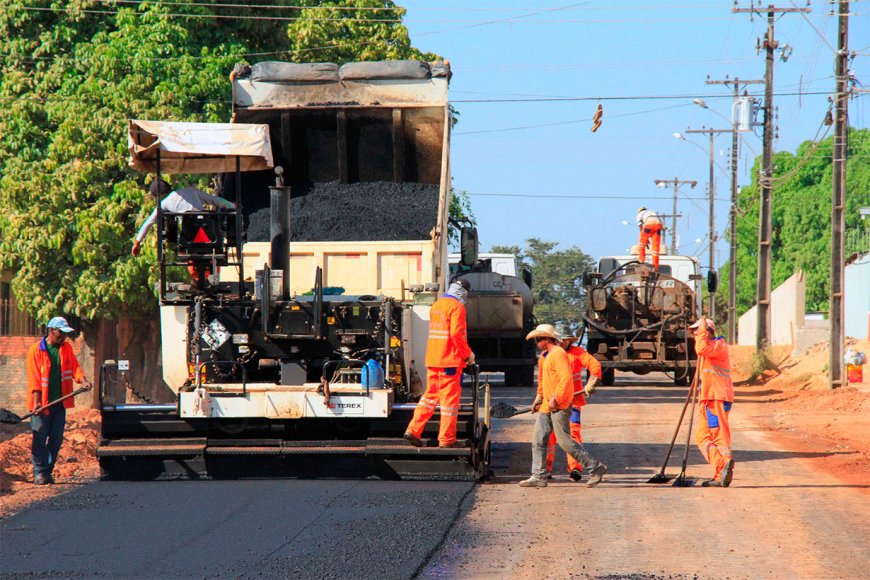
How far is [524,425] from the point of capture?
1806 centimetres

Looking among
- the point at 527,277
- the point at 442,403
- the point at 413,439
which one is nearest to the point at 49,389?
the point at 413,439

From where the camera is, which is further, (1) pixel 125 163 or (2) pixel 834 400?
(2) pixel 834 400

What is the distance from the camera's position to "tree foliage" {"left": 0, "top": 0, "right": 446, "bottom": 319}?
1955cm

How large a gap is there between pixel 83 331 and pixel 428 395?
12656mm

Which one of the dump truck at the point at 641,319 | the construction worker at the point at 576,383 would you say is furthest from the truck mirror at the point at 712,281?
the construction worker at the point at 576,383

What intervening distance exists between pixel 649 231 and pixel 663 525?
15.6 metres

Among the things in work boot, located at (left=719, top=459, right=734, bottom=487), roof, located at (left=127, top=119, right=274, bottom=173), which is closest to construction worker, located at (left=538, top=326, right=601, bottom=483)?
work boot, located at (left=719, top=459, right=734, bottom=487)

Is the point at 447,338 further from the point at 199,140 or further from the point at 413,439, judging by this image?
the point at 199,140

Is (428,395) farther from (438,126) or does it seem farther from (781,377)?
(781,377)

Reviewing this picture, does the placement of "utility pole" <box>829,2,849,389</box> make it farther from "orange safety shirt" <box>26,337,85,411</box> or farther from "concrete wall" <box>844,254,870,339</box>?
"concrete wall" <box>844,254,870,339</box>

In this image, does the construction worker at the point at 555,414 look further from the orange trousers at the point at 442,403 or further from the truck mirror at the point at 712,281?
the truck mirror at the point at 712,281

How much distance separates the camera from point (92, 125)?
19.9 m

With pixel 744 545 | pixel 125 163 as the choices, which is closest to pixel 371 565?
pixel 744 545

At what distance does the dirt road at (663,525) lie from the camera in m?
7.59
